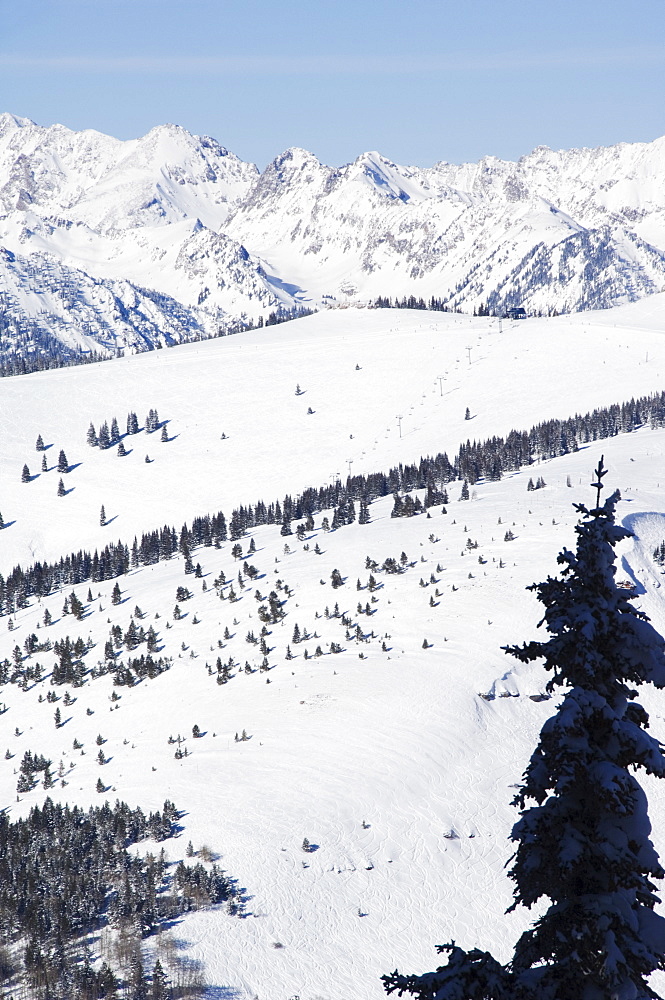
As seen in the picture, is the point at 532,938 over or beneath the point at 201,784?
over

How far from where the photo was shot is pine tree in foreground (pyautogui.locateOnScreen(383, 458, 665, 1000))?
40.9 feet

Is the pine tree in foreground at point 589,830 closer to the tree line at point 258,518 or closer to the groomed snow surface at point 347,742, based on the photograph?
the groomed snow surface at point 347,742

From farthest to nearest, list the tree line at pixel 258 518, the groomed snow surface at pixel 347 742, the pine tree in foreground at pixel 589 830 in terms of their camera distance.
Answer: the tree line at pixel 258 518 < the groomed snow surface at pixel 347 742 < the pine tree in foreground at pixel 589 830

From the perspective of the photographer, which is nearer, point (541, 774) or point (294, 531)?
point (541, 774)

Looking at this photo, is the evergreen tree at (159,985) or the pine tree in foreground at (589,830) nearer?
the pine tree in foreground at (589,830)

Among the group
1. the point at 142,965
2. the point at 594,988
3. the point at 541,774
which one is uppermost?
the point at 541,774

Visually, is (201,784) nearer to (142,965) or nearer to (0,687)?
(142,965)

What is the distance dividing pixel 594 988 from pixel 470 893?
154ft

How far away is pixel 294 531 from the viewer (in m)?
152

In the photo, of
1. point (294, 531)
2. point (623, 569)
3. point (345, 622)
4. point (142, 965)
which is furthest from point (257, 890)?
point (294, 531)

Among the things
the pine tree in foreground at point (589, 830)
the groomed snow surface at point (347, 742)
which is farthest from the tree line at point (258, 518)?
the pine tree in foreground at point (589, 830)

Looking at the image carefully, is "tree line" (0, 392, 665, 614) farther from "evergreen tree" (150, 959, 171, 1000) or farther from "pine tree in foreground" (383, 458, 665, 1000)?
"pine tree in foreground" (383, 458, 665, 1000)

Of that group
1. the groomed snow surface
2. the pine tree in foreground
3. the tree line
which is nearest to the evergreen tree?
the groomed snow surface

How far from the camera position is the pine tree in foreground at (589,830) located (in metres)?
12.5
